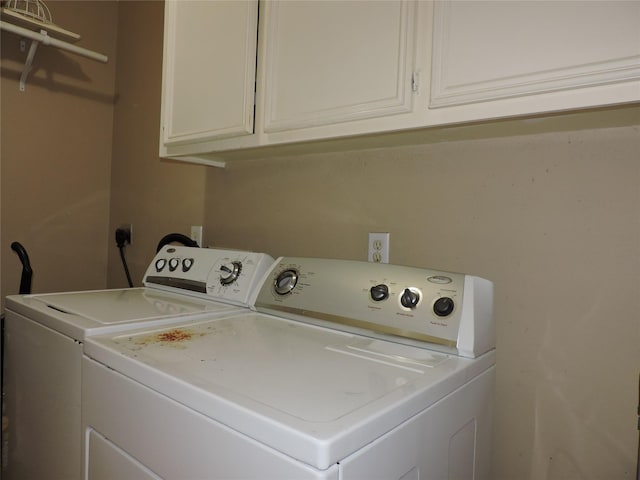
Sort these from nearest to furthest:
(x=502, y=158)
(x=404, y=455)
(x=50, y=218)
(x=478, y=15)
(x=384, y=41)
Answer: (x=404, y=455) → (x=478, y=15) → (x=384, y=41) → (x=502, y=158) → (x=50, y=218)

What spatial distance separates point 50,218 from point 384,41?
6.86 feet

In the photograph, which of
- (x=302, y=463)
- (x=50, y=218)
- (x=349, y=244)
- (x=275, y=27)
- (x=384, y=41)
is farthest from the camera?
(x=50, y=218)

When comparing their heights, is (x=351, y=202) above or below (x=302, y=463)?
above

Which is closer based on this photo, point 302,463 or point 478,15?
point 302,463

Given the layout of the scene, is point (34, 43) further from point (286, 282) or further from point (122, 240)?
point (286, 282)

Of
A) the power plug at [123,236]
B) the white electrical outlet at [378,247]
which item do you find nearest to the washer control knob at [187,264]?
the white electrical outlet at [378,247]

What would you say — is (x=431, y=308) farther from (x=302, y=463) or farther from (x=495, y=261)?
(x=302, y=463)

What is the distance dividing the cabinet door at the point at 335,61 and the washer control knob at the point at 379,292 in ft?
1.38

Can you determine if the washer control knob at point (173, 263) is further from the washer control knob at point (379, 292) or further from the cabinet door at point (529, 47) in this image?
the cabinet door at point (529, 47)

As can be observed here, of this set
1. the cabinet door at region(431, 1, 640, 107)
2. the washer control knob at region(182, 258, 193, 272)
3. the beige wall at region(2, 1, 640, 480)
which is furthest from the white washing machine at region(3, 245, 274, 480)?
the cabinet door at region(431, 1, 640, 107)

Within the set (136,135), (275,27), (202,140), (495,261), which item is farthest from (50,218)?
(495,261)

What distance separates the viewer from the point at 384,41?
3.26 feet

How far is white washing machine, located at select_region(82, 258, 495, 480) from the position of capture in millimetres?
549

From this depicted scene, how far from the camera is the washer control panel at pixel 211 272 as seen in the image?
4.26ft
